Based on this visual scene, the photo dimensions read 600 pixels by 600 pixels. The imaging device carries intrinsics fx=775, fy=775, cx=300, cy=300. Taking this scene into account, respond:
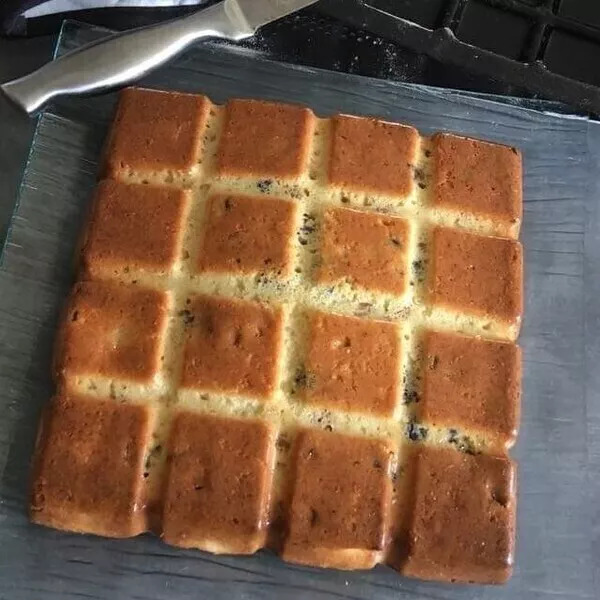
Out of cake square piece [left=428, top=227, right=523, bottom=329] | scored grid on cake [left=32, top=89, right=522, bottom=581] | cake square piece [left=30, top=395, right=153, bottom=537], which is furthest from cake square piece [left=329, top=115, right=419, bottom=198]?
cake square piece [left=30, top=395, right=153, bottom=537]

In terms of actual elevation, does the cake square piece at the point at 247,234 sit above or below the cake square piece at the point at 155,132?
below

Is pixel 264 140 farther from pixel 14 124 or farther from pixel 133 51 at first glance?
pixel 14 124

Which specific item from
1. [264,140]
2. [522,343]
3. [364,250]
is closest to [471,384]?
[522,343]

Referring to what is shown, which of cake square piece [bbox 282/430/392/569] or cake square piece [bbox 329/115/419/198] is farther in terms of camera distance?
cake square piece [bbox 329/115/419/198]

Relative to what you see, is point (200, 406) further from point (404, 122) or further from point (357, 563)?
point (404, 122)

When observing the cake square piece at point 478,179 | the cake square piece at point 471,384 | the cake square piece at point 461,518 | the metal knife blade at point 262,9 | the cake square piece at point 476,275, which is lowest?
the cake square piece at point 461,518

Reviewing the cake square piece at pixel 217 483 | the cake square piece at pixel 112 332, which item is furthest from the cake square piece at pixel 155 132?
the cake square piece at pixel 217 483

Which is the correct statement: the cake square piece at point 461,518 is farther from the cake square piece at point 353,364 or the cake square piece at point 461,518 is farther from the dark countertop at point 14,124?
the dark countertop at point 14,124

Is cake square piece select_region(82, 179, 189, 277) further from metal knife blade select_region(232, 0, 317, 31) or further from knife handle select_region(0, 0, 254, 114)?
metal knife blade select_region(232, 0, 317, 31)

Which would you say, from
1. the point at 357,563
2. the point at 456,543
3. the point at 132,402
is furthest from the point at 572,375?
the point at 132,402
